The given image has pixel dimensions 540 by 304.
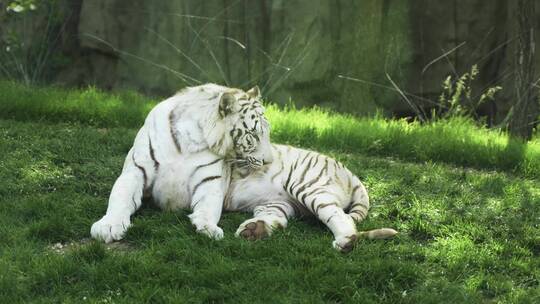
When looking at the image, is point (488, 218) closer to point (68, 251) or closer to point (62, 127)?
point (68, 251)

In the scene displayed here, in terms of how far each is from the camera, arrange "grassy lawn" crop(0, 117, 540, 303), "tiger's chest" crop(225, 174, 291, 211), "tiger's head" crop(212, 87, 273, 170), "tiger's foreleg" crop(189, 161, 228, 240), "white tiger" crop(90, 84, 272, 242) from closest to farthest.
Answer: "grassy lawn" crop(0, 117, 540, 303), "tiger's foreleg" crop(189, 161, 228, 240), "white tiger" crop(90, 84, 272, 242), "tiger's head" crop(212, 87, 273, 170), "tiger's chest" crop(225, 174, 291, 211)

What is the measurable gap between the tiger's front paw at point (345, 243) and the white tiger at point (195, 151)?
0.75 metres

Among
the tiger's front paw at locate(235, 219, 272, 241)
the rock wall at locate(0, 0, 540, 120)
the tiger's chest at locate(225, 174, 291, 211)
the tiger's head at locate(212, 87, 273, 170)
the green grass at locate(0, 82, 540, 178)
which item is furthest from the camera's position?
the rock wall at locate(0, 0, 540, 120)

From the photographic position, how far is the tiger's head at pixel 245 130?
492cm

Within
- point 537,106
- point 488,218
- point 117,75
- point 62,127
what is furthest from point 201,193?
point 117,75

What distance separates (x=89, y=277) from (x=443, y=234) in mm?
2146

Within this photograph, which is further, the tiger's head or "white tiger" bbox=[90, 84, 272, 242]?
the tiger's head

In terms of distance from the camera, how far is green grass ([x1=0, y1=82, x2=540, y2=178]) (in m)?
7.02

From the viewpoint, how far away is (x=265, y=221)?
4.68m

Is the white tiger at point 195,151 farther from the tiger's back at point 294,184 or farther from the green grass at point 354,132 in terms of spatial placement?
the green grass at point 354,132

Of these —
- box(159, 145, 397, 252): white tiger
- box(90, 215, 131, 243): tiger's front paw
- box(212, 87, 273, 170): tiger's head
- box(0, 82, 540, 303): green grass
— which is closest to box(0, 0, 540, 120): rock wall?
box(0, 82, 540, 303): green grass

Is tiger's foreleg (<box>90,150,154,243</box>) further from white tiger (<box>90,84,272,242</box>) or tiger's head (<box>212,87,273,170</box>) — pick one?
tiger's head (<box>212,87,273,170</box>)

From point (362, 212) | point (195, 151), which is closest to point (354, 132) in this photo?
point (362, 212)

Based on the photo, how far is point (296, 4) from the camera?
9.89 meters
